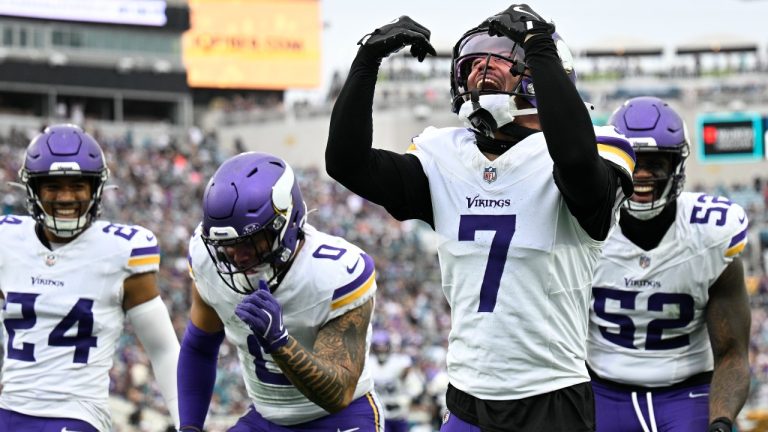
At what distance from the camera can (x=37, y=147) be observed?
580 centimetres

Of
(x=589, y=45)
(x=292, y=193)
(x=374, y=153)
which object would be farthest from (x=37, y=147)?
(x=589, y=45)

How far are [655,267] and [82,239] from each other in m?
2.62

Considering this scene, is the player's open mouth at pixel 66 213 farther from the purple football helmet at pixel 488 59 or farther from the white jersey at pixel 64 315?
the purple football helmet at pixel 488 59

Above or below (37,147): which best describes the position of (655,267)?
below

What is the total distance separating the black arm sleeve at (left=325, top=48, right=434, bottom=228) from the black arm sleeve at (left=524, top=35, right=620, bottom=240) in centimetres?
51

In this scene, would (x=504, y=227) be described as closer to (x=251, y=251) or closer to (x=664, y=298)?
(x=251, y=251)

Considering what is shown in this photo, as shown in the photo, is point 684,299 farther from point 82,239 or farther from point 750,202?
point 750,202

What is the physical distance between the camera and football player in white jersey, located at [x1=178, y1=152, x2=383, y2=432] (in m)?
4.38

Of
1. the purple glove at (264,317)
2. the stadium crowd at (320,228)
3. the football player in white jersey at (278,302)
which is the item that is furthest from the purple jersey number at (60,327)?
the stadium crowd at (320,228)

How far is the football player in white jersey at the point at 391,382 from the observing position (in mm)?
10438

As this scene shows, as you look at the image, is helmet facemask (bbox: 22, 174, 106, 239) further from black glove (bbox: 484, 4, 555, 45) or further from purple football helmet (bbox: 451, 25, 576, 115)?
black glove (bbox: 484, 4, 555, 45)

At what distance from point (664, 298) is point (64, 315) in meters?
2.67

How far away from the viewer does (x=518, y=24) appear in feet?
11.3

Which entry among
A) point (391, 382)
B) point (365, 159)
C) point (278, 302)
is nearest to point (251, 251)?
point (278, 302)
